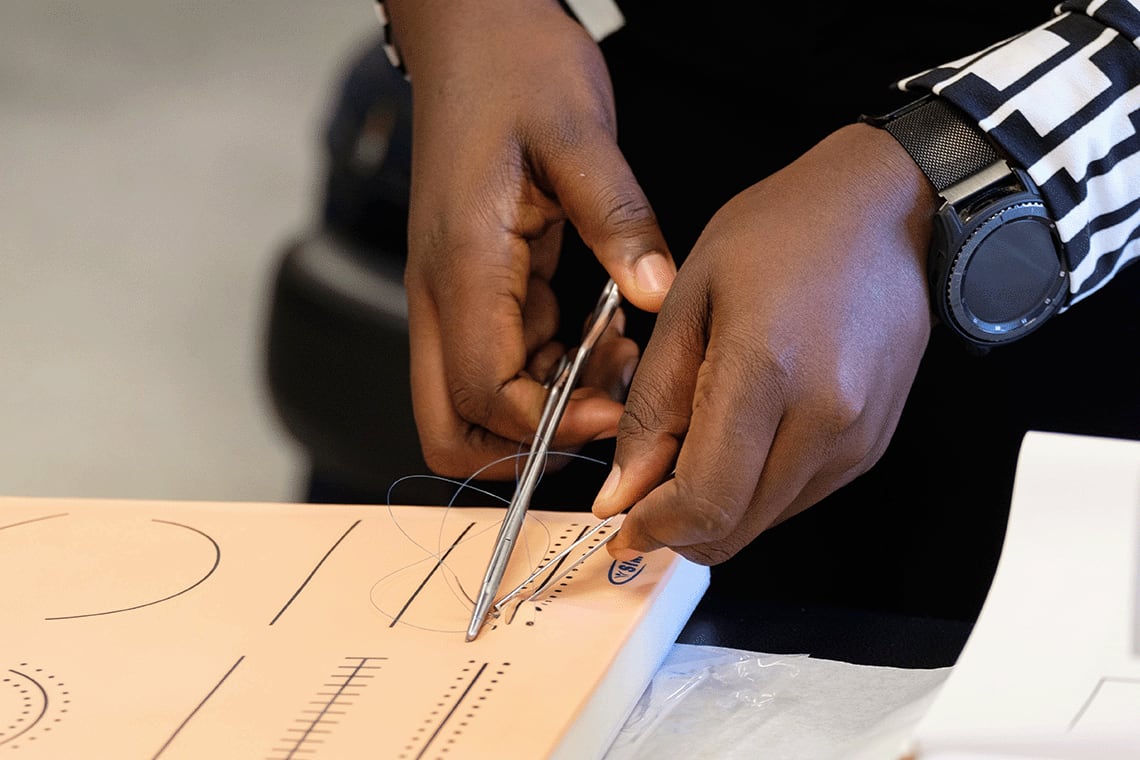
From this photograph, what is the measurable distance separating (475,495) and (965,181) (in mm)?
384

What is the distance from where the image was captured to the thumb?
69 cm

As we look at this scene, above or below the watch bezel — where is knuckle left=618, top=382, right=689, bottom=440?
below

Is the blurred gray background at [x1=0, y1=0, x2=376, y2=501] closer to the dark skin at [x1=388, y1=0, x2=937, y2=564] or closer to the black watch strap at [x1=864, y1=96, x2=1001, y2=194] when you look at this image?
the dark skin at [x1=388, y1=0, x2=937, y2=564]

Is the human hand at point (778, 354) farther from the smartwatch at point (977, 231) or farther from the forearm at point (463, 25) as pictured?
the forearm at point (463, 25)

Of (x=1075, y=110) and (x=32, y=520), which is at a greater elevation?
(x=1075, y=110)

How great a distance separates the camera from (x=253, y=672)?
0.55 meters

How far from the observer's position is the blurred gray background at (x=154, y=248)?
0.94m

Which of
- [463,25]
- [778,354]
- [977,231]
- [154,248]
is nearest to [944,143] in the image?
[977,231]

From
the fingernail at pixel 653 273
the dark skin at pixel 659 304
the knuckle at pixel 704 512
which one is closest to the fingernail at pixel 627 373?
the dark skin at pixel 659 304

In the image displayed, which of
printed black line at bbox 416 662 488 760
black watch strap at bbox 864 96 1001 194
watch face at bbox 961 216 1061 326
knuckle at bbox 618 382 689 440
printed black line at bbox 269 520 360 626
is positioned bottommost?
printed black line at bbox 416 662 488 760

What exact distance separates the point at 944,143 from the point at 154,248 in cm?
80

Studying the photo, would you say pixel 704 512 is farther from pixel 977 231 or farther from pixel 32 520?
pixel 32 520

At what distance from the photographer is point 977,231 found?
1.99 ft

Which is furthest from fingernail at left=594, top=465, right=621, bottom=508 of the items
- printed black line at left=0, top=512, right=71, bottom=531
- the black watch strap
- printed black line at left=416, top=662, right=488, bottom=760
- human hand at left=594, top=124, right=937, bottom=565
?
printed black line at left=0, top=512, right=71, bottom=531
